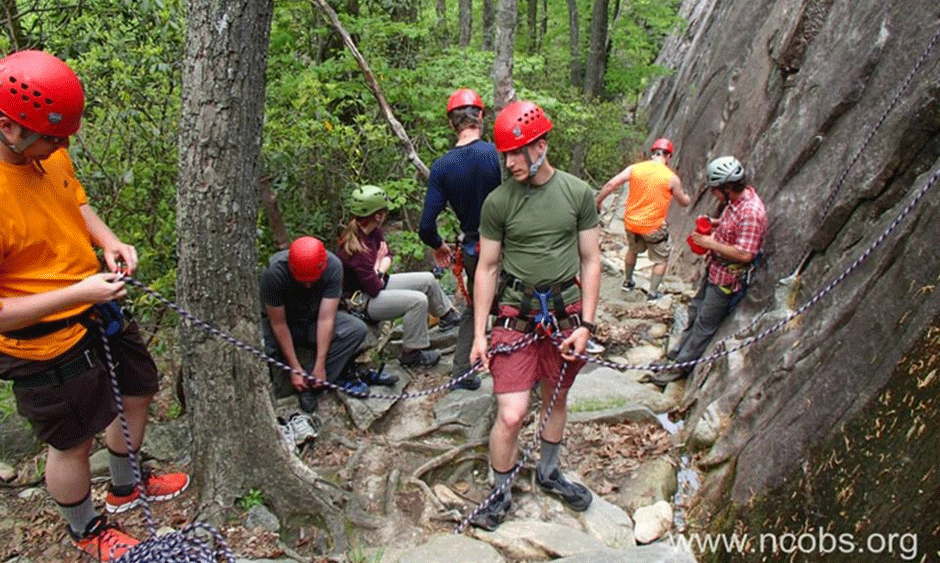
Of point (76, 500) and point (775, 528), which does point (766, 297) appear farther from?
point (76, 500)

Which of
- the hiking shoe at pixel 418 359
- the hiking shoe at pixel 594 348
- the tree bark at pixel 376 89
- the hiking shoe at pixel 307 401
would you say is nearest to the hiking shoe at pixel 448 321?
the hiking shoe at pixel 418 359

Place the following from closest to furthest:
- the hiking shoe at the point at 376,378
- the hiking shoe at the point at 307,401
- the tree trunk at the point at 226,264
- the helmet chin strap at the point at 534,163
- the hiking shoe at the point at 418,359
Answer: the tree trunk at the point at 226,264 → the helmet chin strap at the point at 534,163 → the hiking shoe at the point at 307,401 → the hiking shoe at the point at 376,378 → the hiking shoe at the point at 418,359

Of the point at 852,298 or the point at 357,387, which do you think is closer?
the point at 852,298

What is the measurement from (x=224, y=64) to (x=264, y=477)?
2.64 metres

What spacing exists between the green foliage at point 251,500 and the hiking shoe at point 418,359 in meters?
2.82

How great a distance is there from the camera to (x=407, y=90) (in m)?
9.05

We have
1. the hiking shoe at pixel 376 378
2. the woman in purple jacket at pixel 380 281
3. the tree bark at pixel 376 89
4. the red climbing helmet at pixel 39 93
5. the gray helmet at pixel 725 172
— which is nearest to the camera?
the red climbing helmet at pixel 39 93

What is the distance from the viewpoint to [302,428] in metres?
5.46

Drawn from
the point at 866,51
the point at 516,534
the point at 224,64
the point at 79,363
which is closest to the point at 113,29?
the point at 224,64

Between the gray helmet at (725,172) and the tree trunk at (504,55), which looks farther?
the tree trunk at (504,55)

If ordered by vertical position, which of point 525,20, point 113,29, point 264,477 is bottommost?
point 525,20

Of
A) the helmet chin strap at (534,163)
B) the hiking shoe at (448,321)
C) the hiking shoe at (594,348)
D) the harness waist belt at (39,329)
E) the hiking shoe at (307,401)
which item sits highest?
the helmet chin strap at (534,163)

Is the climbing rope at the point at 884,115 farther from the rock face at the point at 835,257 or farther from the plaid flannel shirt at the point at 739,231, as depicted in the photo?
the plaid flannel shirt at the point at 739,231

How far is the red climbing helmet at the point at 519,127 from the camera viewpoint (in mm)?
3980
